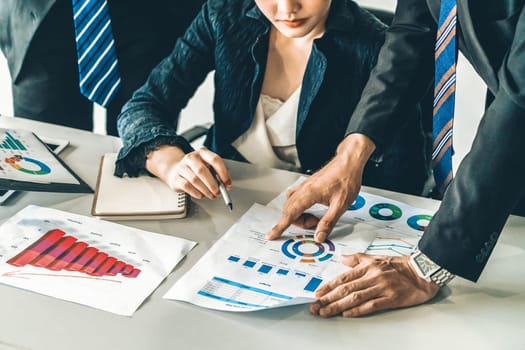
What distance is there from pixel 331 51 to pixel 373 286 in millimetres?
694

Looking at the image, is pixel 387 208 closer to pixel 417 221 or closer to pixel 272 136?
pixel 417 221

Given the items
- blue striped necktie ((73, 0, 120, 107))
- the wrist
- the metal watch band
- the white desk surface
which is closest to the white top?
the wrist

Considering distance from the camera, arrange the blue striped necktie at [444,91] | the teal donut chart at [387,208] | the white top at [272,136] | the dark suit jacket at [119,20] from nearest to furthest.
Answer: the blue striped necktie at [444,91] < the teal donut chart at [387,208] < the white top at [272,136] < the dark suit jacket at [119,20]

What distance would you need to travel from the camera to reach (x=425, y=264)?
1.25 metres

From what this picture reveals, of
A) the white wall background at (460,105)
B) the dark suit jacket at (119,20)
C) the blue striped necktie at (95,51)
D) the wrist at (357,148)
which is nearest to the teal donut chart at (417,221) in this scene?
the wrist at (357,148)

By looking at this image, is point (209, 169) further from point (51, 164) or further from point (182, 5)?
point (182, 5)

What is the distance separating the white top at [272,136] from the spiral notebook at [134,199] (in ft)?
1.09

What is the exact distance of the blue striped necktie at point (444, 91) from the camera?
1.35 metres

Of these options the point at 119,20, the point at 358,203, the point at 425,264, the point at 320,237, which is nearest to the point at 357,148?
the point at 358,203

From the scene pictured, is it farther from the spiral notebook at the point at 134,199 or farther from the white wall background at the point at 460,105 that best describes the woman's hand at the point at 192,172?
the white wall background at the point at 460,105

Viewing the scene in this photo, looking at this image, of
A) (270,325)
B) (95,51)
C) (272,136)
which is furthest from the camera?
(95,51)

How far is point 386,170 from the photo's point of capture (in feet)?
5.95

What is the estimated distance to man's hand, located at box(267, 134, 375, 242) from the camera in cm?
140

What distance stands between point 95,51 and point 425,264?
1087 mm
